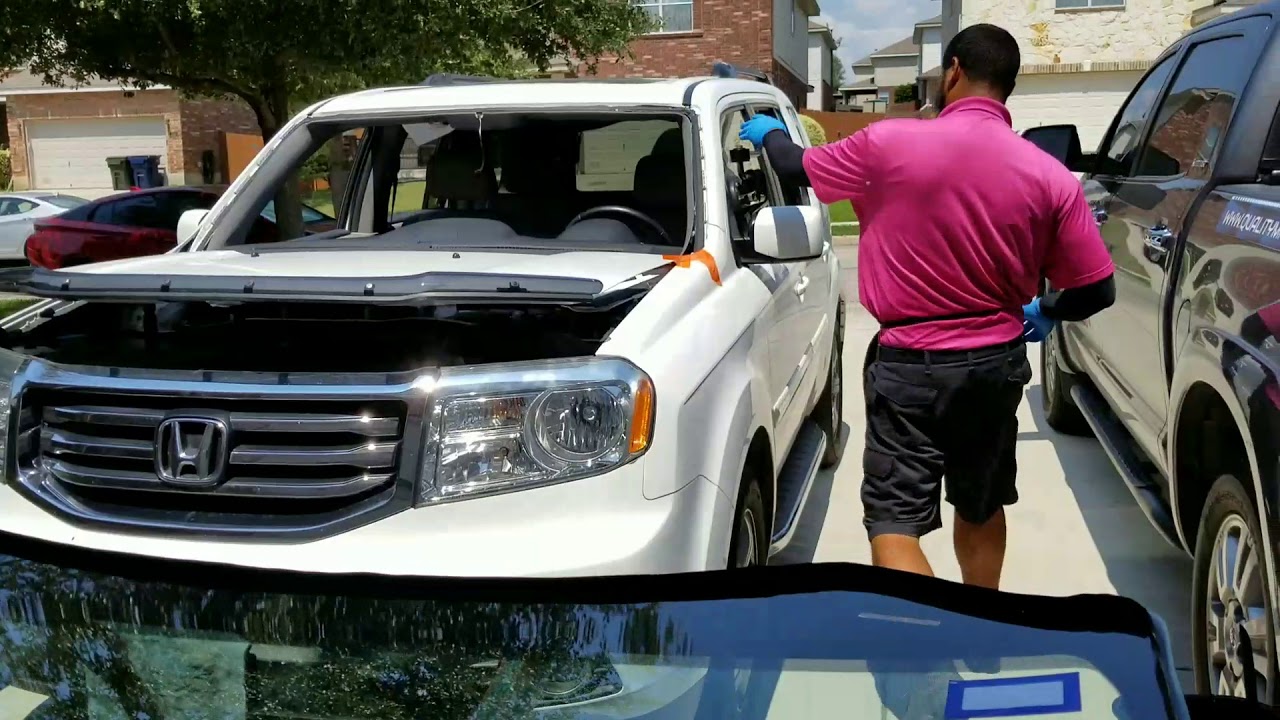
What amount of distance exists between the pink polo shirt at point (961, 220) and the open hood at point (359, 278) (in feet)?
2.14

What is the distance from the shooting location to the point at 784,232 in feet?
11.9

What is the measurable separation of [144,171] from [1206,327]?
115 feet

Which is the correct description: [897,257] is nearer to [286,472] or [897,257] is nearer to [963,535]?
[963,535]

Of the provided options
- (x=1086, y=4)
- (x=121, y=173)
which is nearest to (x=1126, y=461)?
(x=1086, y=4)

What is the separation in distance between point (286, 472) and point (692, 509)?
0.93 meters

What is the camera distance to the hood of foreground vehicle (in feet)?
10.8

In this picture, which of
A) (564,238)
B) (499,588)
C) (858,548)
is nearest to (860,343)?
(858,548)

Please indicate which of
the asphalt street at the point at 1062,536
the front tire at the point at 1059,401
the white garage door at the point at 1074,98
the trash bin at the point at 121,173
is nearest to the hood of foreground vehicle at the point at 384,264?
the asphalt street at the point at 1062,536

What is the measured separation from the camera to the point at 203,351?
3320mm

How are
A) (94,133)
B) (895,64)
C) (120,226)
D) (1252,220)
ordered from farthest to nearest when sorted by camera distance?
(895,64) < (94,133) < (120,226) < (1252,220)

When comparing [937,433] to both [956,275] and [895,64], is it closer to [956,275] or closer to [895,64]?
[956,275]

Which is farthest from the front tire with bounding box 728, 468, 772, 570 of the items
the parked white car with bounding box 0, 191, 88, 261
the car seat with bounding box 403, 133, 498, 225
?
the parked white car with bounding box 0, 191, 88, 261

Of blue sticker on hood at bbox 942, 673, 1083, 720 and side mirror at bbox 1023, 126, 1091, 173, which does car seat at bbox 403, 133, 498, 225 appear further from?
blue sticker on hood at bbox 942, 673, 1083, 720

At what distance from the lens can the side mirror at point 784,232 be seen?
3.63 m
